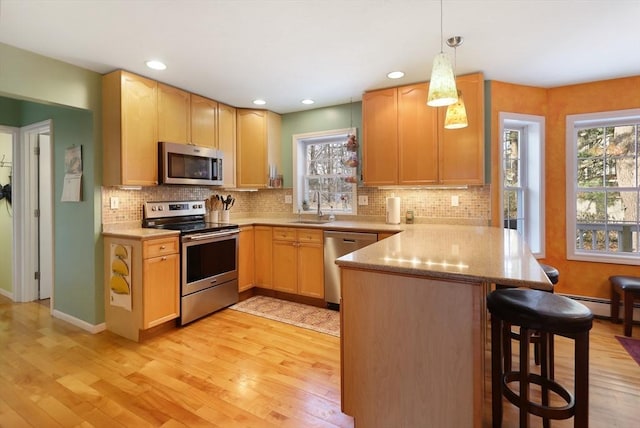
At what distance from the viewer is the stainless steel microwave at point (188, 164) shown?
315 centimetres

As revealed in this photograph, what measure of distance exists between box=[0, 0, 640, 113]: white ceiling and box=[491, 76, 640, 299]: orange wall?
146 millimetres

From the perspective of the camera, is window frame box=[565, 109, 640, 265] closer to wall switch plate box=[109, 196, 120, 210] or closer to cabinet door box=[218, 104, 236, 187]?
cabinet door box=[218, 104, 236, 187]

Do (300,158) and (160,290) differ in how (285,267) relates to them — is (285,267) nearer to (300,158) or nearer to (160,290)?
(160,290)

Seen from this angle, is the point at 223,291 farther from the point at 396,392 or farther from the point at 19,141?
the point at 19,141

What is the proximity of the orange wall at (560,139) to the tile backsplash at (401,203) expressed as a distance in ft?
0.60

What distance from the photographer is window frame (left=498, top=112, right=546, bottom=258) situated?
3375 millimetres

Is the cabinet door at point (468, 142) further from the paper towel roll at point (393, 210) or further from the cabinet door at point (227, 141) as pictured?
the cabinet door at point (227, 141)

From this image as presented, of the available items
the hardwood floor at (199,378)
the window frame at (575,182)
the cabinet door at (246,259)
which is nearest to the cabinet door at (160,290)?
the hardwood floor at (199,378)

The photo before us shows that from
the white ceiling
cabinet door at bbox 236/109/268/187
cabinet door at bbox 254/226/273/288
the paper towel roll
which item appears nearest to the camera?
the white ceiling

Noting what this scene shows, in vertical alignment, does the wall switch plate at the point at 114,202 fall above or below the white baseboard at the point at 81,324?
above

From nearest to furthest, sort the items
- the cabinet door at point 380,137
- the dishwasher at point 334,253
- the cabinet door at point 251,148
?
the dishwasher at point 334,253, the cabinet door at point 380,137, the cabinet door at point 251,148

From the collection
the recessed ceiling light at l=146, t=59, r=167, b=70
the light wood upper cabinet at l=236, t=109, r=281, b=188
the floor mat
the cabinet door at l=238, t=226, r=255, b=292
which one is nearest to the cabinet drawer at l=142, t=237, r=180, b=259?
the cabinet door at l=238, t=226, r=255, b=292

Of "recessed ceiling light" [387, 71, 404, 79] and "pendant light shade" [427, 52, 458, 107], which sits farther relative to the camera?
"recessed ceiling light" [387, 71, 404, 79]

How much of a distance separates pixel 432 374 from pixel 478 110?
2511 mm
